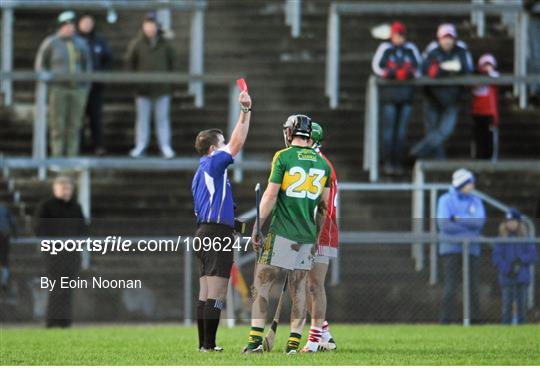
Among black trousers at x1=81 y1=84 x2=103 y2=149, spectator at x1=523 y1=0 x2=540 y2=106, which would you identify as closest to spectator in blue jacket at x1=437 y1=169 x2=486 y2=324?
spectator at x1=523 y1=0 x2=540 y2=106

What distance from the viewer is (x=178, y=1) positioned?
79.1 feet

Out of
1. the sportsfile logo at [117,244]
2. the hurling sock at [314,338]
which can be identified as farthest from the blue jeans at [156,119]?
the hurling sock at [314,338]

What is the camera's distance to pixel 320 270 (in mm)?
15086

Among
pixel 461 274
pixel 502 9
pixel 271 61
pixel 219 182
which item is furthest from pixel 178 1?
pixel 219 182

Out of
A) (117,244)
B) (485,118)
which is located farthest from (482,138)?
(117,244)

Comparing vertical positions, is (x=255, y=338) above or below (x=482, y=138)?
below

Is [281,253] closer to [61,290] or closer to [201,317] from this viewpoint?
[201,317]

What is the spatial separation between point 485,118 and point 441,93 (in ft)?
2.40

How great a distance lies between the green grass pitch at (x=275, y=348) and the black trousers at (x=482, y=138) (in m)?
4.02

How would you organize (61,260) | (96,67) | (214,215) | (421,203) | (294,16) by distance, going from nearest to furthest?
(214,215) < (61,260) < (421,203) < (96,67) < (294,16)

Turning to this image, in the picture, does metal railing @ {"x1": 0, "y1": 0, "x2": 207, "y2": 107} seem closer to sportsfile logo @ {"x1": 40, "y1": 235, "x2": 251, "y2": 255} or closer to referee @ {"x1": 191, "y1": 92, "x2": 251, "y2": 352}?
sportsfile logo @ {"x1": 40, "y1": 235, "x2": 251, "y2": 255}

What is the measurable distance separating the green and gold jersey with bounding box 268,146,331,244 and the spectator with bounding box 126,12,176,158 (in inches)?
326

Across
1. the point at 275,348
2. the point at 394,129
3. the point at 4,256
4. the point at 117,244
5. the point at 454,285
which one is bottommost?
the point at 454,285

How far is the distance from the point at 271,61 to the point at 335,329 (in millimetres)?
6965
